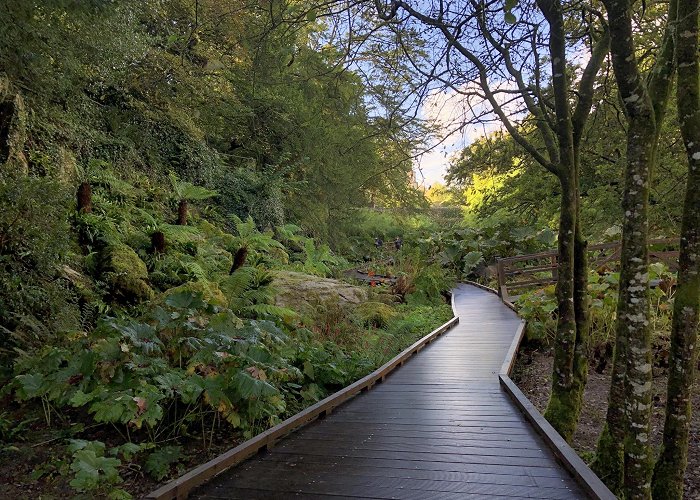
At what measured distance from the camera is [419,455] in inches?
136

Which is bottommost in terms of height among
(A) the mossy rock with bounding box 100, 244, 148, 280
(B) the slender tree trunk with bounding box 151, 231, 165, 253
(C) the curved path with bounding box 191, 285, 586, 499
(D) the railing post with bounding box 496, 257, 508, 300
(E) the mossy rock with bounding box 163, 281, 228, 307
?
(C) the curved path with bounding box 191, 285, 586, 499

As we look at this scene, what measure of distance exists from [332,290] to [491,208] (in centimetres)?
638

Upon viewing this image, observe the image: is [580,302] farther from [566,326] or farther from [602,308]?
[602,308]

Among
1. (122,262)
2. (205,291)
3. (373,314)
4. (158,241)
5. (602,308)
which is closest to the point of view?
(205,291)

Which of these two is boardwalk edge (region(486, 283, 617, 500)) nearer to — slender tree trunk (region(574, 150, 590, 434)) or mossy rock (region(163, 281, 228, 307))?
slender tree trunk (region(574, 150, 590, 434))

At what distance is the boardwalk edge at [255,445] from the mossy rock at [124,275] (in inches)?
114

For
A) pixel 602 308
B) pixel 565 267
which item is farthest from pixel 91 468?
pixel 602 308

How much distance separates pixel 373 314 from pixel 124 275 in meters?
5.03

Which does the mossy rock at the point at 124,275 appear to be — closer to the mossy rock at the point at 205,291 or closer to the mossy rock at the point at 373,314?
the mossy rock at the point at 205,291

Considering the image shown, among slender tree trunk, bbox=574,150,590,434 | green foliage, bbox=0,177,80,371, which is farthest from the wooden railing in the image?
green foliage, bbox=0,177,80,371

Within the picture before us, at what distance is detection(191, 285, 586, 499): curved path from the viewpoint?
9.46ft

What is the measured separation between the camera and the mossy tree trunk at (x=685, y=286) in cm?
297

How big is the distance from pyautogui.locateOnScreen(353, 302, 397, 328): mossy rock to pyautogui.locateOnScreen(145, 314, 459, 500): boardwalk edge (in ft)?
9.34

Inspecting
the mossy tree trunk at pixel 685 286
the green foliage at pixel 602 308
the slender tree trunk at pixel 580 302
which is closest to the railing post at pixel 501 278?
the green foliage at pixel 602 308
